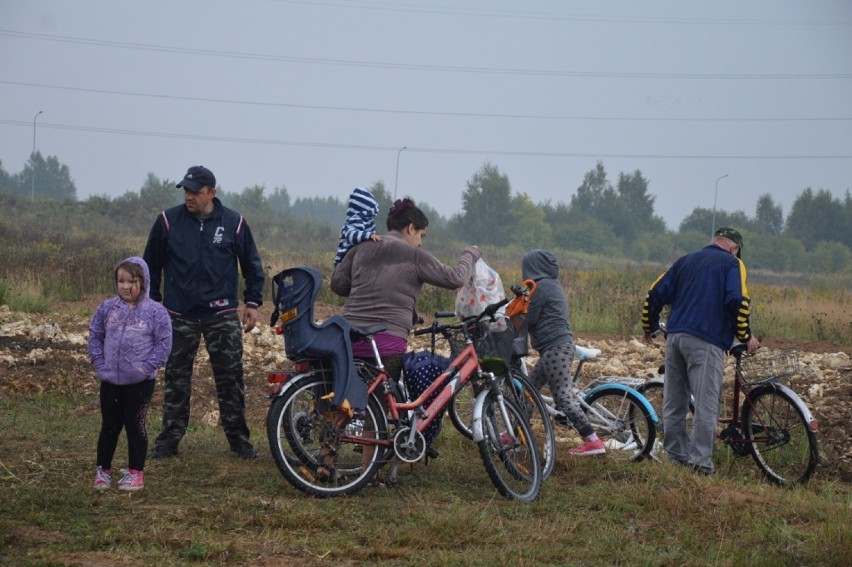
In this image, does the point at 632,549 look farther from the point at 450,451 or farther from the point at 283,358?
the point at 283,358

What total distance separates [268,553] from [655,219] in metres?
108

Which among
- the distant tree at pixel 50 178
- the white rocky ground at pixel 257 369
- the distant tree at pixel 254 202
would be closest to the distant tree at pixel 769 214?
the distant tree at pixel 254 202

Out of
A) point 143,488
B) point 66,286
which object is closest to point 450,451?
point 143,488

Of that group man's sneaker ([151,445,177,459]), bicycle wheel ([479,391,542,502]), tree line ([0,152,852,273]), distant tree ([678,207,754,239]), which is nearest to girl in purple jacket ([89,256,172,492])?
man's sneaker ([151,445,177,459])

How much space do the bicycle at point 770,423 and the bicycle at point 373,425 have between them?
2225 millimetres

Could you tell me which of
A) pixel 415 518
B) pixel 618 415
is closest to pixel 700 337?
pixel 618 415

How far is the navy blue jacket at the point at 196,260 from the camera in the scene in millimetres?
7797

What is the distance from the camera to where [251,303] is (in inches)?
315

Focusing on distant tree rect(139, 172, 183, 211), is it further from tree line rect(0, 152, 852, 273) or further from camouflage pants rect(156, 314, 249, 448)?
camouflage pants rect(156, 314, 249, 448)

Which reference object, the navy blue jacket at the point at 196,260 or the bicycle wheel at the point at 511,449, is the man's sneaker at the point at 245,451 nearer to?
the navy blue jacket at the point at 196,260

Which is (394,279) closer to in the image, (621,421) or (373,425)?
(373,425)

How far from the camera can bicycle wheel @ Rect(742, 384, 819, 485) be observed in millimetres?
8156

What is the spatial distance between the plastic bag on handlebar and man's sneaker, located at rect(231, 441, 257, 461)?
5.87 ft

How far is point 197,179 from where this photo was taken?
775cm
